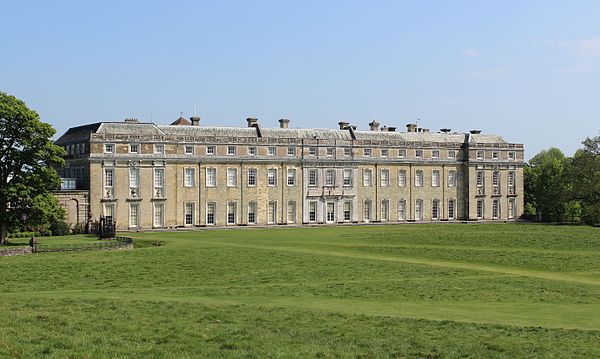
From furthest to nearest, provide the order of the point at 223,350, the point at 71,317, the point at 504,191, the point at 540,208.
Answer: the point at 540,208 < the point at 504,191 < the point at 71,317 < the point at 223,350

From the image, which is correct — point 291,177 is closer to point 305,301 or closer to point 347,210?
point 347,210

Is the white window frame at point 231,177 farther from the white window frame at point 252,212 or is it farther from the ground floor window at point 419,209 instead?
the ground floor window at point 419,209

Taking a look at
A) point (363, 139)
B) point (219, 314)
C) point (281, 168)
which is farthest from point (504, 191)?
point (219, 314)

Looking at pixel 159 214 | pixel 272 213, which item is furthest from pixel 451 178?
pixel 159 214

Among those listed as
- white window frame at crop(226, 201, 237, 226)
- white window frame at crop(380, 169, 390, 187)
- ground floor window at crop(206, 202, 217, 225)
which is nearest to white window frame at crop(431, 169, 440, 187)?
white window frame at crop(380, 169, 390, 187)

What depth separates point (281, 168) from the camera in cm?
8169

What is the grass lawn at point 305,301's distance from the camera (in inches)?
695

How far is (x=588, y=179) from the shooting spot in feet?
285

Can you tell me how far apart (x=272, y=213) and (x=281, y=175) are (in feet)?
12.6

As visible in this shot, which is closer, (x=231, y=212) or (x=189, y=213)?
(x=189, y=213)

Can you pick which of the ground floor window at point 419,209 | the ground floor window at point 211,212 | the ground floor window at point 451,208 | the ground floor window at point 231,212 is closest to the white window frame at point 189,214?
the ground floor window at point 211,212

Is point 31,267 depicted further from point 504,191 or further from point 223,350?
point 504,191

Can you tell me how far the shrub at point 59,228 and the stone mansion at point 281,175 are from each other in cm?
268

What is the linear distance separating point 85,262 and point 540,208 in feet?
233
